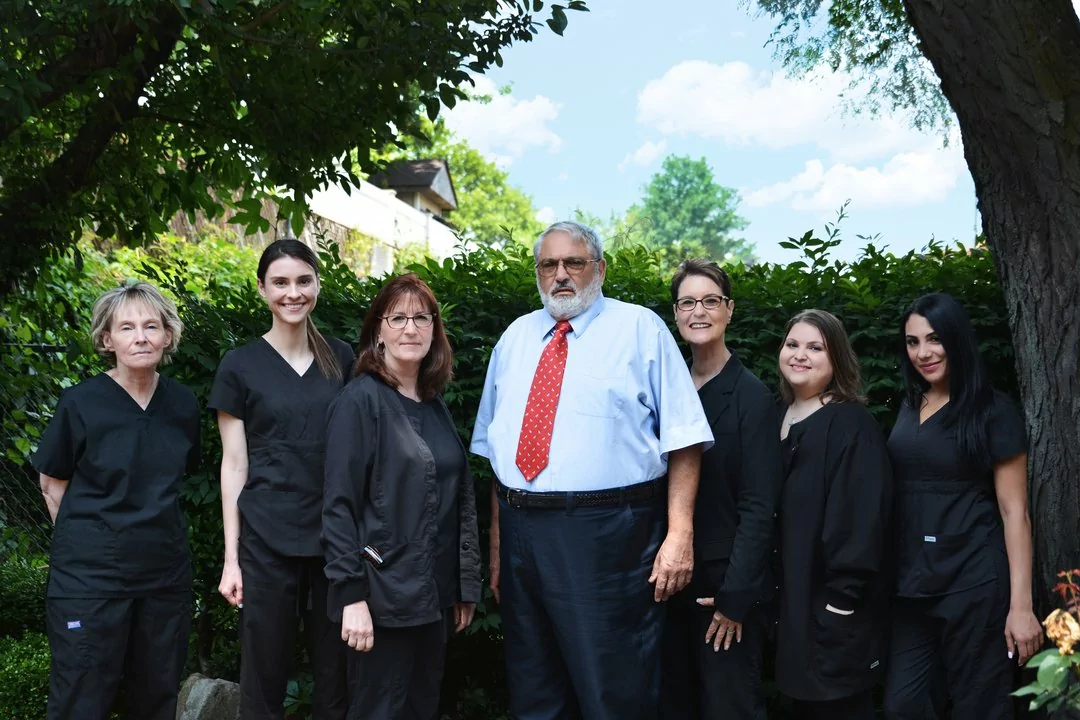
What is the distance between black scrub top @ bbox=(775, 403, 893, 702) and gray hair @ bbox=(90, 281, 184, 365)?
2.42 m

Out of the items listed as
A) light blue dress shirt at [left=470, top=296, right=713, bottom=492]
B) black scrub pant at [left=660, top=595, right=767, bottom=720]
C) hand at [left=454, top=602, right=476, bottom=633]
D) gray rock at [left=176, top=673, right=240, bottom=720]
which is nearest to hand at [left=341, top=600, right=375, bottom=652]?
hand at [left=454, top=602, right=476, bottom=633]

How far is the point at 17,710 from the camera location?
197 inches

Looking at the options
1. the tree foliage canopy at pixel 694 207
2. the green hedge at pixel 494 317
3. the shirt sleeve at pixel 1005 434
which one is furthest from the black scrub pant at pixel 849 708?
the tree foliage canopy at pixel 694 207

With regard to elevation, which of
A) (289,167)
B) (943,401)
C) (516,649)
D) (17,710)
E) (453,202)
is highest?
(453,202)

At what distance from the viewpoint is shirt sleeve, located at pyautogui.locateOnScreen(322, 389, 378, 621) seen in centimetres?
333

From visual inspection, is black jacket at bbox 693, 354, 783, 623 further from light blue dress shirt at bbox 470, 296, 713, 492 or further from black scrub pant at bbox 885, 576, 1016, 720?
black scrub pant at bbox 885, 576, 1016, 720

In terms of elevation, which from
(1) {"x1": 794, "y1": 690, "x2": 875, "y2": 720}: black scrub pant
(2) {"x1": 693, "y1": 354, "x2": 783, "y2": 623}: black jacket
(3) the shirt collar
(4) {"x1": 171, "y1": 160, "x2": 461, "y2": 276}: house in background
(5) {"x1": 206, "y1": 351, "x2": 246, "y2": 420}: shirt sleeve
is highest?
(4) {"x1": 171, "y1": 160, "x2": 461, "y2": 276}: house in background

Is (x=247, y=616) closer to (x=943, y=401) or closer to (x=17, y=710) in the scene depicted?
(x=17, y=710)

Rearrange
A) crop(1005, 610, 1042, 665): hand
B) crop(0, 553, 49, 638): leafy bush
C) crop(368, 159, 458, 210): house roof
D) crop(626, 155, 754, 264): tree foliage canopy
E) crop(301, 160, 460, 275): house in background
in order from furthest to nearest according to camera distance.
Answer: crop(626, 155, 754, 264): tree foliage canopy
crop(368, 159, 458, 210): house roof
crop(301, 160, 460, 275): house in background
crop(0, 553, 49, 638): leafy bush
crop(1005, 610, 1042, 665): hand

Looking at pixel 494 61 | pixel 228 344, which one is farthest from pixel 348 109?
pixel 228 344

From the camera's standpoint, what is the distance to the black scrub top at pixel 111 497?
3.58m

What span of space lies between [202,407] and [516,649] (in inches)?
87.0

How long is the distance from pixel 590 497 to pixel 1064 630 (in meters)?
1.74

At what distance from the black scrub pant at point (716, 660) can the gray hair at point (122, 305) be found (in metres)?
2.20
